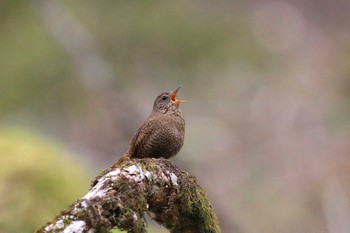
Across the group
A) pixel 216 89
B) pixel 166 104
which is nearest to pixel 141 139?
pixel 166 104

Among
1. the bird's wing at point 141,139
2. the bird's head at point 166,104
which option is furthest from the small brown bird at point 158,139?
the bird's head at point 166,104

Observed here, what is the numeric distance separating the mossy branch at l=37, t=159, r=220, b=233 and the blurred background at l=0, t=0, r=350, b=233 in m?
7.08

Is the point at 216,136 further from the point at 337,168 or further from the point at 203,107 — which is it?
the point at 337,168

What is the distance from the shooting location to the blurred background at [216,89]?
44.5 ft

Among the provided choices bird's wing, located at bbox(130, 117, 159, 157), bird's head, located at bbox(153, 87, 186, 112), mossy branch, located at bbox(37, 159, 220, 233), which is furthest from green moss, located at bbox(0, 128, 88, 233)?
mossy branch, located at bbox(37, 159, 220, 233)

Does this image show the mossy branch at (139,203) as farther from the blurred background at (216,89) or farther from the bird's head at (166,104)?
the blurred background at (216,89)

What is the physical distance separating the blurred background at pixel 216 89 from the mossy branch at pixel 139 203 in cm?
708

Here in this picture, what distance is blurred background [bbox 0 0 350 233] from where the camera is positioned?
13562mm

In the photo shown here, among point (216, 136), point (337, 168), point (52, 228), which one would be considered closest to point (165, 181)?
point (52, 228)

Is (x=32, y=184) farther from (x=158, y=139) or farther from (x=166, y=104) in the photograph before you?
(x=158, y=139)

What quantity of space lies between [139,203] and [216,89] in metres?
14.1

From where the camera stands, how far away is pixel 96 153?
15.1 m

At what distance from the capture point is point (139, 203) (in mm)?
3211

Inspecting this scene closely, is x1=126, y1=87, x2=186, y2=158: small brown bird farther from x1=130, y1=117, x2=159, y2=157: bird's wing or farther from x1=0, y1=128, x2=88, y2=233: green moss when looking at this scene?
x1=0, y1=128, x2=88, y2=233: green moss
